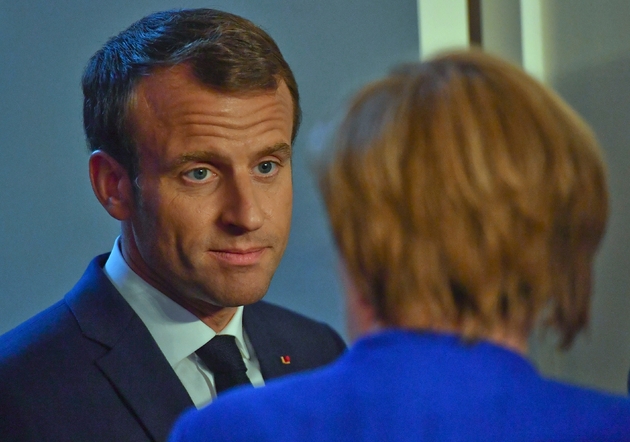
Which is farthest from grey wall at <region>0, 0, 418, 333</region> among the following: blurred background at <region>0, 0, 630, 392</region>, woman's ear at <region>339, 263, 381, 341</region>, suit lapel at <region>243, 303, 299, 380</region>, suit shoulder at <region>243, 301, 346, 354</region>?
woman's ear at <region>339, 263, 381, 341</region>

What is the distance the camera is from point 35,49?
7.64 ft

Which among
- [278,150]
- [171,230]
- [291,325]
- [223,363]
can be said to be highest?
[278,150]

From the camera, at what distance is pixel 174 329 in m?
→ 1.74

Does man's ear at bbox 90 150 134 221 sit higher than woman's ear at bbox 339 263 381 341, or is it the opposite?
woman's ear at bbox 339 263 381 341

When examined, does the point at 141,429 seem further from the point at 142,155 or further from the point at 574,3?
the point at 574,3

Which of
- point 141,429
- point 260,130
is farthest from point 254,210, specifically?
point 141,429

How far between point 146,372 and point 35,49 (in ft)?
3.51

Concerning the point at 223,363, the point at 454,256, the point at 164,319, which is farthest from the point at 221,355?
the point at 454,256

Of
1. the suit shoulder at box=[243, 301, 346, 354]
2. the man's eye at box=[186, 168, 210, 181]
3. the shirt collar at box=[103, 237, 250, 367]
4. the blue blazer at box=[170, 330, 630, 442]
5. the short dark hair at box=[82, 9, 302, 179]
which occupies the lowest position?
the suit shoulder at box=[243, 301, 346, 354]

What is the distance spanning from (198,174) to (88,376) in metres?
0.43

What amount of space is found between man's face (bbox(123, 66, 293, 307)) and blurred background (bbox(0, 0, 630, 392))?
0.46 metres

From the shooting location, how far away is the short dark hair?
1700 millimetres

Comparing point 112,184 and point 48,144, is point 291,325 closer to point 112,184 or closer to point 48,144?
point 112,184

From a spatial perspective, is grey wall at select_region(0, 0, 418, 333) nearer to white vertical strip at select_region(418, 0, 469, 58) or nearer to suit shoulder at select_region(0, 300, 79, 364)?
white vertical strip at select_region(418, 0, 469, 58)
